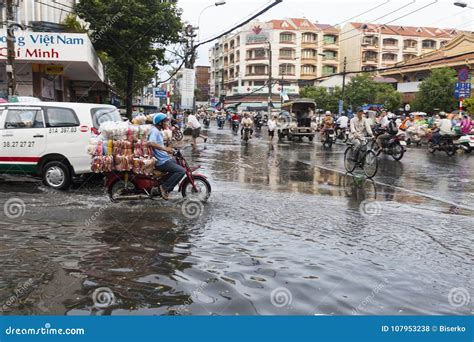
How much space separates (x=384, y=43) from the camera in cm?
8788

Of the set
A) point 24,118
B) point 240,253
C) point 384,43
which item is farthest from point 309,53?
point 240,253

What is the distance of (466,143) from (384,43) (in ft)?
234

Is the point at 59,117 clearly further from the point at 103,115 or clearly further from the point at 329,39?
the point at 329,39

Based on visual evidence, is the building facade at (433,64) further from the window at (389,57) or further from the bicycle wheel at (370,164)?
the bicycle wheel at (370,164)

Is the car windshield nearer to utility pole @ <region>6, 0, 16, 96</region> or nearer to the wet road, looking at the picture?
the wet road

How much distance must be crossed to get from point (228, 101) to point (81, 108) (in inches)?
3239

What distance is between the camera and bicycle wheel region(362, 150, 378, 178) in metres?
13.2

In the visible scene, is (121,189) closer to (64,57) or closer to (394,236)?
(394,236)

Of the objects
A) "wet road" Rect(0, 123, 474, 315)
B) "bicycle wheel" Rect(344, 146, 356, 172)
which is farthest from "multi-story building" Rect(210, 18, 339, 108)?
"wet road" Rect(0, 123, 474, 315)

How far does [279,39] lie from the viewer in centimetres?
8762

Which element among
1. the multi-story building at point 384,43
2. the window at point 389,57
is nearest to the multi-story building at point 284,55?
the multi-story building at point 384,43

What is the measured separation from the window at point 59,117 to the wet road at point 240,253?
1.40 meters

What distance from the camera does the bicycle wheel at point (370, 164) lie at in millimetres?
13234

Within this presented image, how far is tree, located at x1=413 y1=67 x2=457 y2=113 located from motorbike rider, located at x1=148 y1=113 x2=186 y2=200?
4274 centimetres
